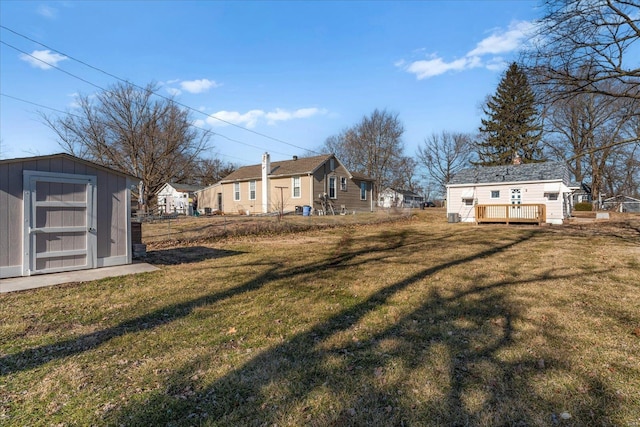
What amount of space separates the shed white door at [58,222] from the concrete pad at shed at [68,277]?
0.23 metres

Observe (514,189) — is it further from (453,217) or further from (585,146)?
(585,146)

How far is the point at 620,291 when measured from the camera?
5637 mm

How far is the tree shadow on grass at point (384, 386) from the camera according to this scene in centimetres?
250

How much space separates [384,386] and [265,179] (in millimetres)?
24575

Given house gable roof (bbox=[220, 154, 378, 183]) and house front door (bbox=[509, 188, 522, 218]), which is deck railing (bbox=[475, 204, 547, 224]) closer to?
house front door (bbox=[509, 188, 522, 218])

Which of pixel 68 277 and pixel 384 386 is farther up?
pixel 68 277

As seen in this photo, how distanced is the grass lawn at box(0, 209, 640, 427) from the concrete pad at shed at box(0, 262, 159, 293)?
1.17 ft

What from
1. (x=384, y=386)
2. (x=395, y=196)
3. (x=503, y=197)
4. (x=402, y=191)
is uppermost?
(x=402, y=191)

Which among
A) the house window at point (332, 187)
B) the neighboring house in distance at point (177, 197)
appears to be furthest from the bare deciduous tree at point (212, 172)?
the house window at point (332, 187)

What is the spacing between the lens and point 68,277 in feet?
21.9

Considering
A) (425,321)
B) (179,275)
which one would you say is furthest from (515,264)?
(179,275)

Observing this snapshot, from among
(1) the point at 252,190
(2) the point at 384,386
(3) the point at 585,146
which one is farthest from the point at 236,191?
(3) the point at 585,146

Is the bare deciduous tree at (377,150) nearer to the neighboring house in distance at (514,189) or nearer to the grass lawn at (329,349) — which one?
the neighboring house in distance at (514,189)

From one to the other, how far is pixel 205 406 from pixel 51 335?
8.95 ft
